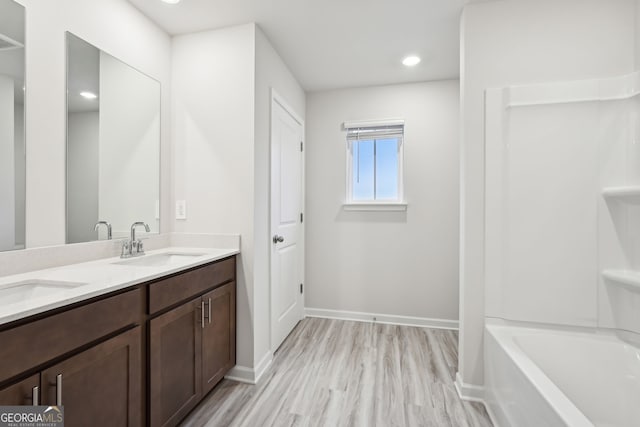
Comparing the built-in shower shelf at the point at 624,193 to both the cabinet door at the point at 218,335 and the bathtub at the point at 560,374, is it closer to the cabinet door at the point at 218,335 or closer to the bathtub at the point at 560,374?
the bathtub at the point at 560,374

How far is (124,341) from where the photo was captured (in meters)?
1.22

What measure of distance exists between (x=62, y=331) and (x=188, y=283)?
0.63 meters

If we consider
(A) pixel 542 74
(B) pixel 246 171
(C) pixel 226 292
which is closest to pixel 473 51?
(A) pixel 542 74

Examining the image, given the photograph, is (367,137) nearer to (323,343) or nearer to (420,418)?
(323,343)

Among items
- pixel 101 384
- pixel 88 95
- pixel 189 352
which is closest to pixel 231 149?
pixel 88 95

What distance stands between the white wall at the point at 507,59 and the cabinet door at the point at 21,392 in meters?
2.06

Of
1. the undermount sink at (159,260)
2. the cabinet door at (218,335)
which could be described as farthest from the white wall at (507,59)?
the undermount sink at (159,260)

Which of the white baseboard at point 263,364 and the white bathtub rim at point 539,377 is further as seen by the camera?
the white baseboard at point 263,364

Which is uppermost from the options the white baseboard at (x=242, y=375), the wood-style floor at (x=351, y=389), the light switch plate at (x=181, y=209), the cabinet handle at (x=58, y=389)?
the light switch plate at (x=181, y=209)

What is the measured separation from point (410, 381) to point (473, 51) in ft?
7.34

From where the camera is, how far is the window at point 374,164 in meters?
3.11

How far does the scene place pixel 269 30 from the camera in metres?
2.17

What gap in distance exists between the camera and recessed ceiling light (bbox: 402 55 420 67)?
2527mm

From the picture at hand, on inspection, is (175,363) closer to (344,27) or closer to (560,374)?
(560,374)
